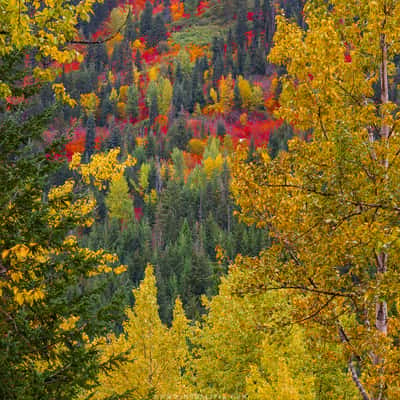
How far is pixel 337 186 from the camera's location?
20.2ft

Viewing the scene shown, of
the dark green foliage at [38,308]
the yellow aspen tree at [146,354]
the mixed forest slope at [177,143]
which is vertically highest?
the dark green foliage at [38,308]

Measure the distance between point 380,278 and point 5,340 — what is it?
174 inches

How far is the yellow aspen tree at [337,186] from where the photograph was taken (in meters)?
6.14

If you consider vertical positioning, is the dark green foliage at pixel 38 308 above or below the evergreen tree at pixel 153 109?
above

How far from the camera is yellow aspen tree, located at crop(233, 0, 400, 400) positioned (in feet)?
20.1

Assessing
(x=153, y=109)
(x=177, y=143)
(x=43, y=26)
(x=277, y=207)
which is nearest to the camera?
(x=43, y=26)

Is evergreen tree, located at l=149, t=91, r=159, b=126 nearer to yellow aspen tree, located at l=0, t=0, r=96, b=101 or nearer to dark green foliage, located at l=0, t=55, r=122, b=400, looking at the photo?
dark green foliage, located at l=0, t=55, r=122, b=400

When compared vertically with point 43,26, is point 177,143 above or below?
below

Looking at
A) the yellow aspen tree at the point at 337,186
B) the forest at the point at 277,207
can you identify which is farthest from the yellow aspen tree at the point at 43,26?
the yellow aspen tree at the point at 337,186

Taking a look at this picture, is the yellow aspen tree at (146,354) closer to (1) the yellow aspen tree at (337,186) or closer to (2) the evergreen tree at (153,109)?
(1) the yellow aspen tree at (337,186)

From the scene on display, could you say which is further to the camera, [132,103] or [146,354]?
[132,103]

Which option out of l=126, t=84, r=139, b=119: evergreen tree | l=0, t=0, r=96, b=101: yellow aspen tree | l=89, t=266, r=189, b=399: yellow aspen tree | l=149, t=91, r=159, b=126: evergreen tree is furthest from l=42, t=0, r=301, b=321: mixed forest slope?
l=0, t=0, r=96, b=101: yellow aspen tree

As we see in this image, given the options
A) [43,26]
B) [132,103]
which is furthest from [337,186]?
[132,103]

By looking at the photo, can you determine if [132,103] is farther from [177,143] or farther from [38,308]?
[38,308]
